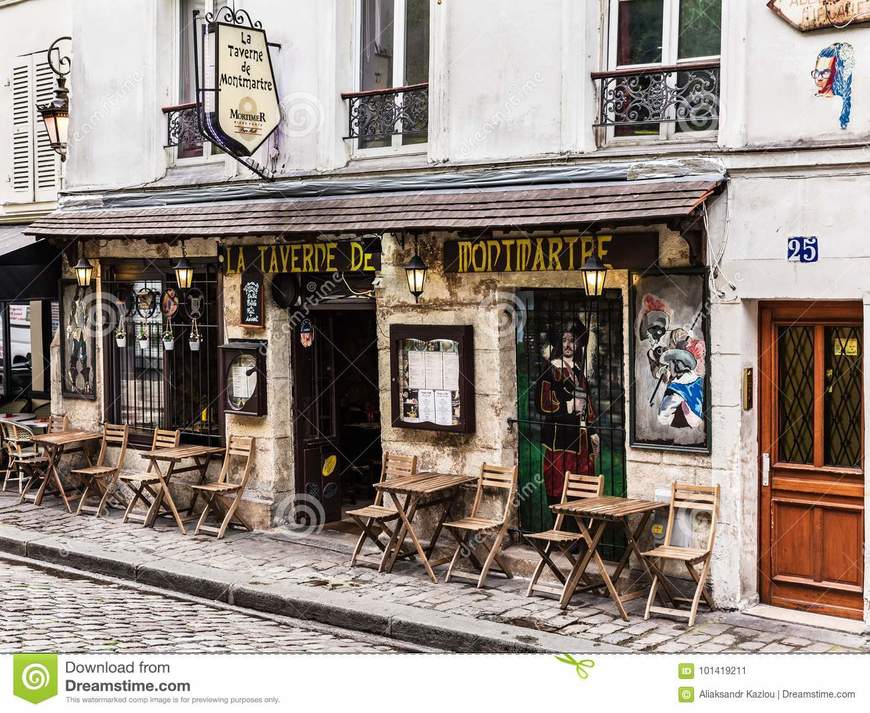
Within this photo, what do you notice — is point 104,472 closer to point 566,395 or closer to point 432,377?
point 432,377

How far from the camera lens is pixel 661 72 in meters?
9.20

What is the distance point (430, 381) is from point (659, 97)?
10.2 feet

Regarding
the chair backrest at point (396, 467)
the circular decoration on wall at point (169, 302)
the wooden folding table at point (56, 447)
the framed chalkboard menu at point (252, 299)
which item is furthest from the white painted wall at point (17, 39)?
the chair backrest at point (396, 467)

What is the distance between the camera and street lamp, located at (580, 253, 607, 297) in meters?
8.88

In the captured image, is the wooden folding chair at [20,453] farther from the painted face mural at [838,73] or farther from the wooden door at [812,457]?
the painted face mural at [838,73]

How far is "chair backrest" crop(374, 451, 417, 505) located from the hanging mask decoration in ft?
5.51

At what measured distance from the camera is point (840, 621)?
8516mm

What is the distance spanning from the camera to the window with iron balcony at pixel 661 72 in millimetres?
9016

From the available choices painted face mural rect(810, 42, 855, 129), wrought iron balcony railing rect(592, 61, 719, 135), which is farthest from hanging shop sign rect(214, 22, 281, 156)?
painted face mural rect(810, 42, 855, 129)

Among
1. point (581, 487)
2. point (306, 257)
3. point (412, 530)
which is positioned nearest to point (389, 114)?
point (306, 257)

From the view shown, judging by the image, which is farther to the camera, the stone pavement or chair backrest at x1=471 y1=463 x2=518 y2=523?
chair backrest at x1=471 y1=463 x2=518 y2=523

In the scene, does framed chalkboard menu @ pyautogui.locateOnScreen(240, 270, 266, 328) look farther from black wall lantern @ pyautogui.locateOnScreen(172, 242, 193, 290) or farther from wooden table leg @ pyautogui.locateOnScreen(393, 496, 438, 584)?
wooden table leg @ pyautogui.locateOnScreen(393, 496, 438, 584)
